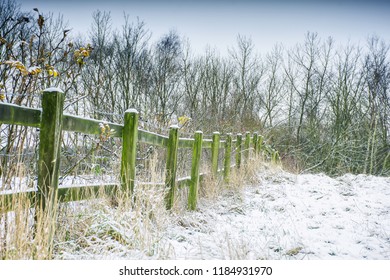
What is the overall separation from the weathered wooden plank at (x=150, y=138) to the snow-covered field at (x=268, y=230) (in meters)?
0.95

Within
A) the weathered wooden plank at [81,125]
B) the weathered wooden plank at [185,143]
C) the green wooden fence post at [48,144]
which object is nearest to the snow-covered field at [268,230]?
the green wooden fence post at [48,144]

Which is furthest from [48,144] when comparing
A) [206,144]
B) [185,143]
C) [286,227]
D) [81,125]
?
[206,144]

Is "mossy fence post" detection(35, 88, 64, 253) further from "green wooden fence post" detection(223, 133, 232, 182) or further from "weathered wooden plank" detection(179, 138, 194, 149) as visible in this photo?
"green wooden fence post" detection(223, 133, 232, 182)

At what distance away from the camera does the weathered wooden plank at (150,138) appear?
11.3 feet

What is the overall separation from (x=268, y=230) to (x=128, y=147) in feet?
7.20

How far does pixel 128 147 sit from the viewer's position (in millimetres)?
3227

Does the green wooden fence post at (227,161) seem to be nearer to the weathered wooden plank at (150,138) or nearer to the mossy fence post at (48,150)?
the weathered wooden plank at (150,138)

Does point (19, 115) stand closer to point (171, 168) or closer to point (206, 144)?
point (171, 168)

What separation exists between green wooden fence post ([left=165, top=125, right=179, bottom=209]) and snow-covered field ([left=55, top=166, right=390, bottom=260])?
0.25 metres

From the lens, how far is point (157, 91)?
19062 millimetres

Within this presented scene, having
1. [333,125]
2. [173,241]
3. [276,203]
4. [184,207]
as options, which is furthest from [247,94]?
[173,241]

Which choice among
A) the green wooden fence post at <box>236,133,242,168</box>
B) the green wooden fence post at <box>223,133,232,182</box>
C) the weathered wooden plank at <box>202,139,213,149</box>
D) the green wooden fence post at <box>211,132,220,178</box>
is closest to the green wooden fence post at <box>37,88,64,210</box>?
the weathered wooden plank at <box>202,139,213,149</box>

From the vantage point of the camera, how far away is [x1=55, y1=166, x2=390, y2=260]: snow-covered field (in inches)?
106
